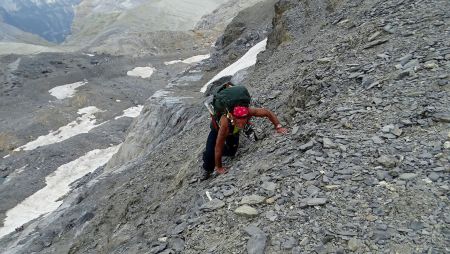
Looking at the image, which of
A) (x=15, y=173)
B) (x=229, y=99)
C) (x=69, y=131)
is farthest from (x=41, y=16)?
(x=229, y=99)

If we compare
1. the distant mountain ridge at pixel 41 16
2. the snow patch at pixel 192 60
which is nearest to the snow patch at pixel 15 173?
the snow patch at pixel 192 60

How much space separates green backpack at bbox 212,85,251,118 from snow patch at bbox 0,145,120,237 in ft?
60.2

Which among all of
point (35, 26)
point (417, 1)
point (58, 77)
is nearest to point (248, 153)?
point (417, 1)

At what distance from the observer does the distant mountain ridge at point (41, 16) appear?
164 metres

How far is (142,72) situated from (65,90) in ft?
30.4

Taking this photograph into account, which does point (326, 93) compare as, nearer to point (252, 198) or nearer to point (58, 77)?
point (252, 198)

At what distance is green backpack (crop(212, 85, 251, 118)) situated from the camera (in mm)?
8570

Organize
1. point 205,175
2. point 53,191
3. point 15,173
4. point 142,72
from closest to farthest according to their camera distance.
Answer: point 205,175 < point 53,191 < point 15,173 < point 142,72

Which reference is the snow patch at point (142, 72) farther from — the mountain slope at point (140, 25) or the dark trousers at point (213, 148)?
the dark trousers at point (213, 148)

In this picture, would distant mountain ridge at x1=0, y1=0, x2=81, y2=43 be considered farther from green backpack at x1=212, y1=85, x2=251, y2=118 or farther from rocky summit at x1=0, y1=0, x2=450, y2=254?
green backpack at x1=212, y1=85, x2=251, y2=118

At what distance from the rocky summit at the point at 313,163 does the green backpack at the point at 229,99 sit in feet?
3.33

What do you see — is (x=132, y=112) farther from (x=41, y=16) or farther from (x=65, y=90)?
(x=41, y=16)

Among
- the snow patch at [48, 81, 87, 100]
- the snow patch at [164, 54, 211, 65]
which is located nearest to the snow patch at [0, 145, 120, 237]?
the snow patch at [48, 81, 87, 100]

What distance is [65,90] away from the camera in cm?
4800
